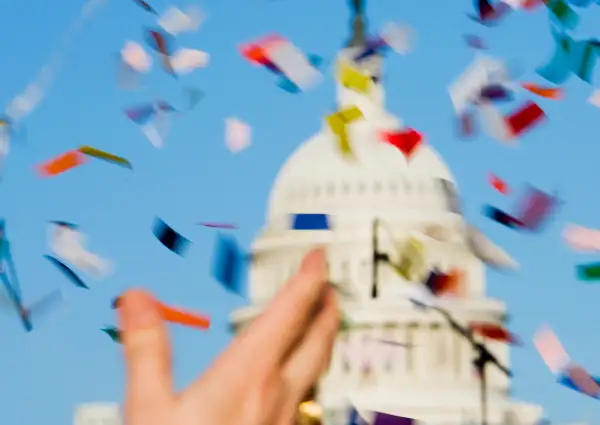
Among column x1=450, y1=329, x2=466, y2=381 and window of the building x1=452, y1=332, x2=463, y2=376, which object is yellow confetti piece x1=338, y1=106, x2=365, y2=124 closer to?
column x1=450, y1=329, x2=466, y2=381

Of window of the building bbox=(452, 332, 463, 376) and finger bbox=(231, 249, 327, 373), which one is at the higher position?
finger bbox=(231, 249, 327, 373)

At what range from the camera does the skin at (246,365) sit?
2.31 m

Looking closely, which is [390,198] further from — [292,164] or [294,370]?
[294,370]

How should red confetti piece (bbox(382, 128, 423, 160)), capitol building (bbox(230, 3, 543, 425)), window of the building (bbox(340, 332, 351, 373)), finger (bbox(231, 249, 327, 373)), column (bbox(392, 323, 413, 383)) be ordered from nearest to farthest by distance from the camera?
finger (bbox(231, 249, 327, 373)) < red confetti piece (bbox(382, 128, 423, 160)) < window of the building (bbox(340, 332, 351, 373)) < capitol building (bbox(230, 3, 543, 425)) < column (bbox(392, 323, 413, 383))

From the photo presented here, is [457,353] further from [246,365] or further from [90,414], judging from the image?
[246,365]

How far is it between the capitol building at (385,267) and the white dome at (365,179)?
0.16 feet

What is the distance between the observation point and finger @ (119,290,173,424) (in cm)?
233

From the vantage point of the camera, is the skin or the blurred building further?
the blurred building

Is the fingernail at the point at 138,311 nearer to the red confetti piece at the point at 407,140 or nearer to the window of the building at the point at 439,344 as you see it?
the red confetti piece at the point at 407,140

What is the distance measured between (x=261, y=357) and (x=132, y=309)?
21 cm

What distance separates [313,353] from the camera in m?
2.58

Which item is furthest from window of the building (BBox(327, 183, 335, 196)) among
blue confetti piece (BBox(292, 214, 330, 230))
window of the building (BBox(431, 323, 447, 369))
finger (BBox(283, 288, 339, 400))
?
finger (BBox(283, 288, 339, 400))

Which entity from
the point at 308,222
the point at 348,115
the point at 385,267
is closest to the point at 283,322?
the point at 348,115

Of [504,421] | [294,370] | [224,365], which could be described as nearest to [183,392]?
[224,365]
